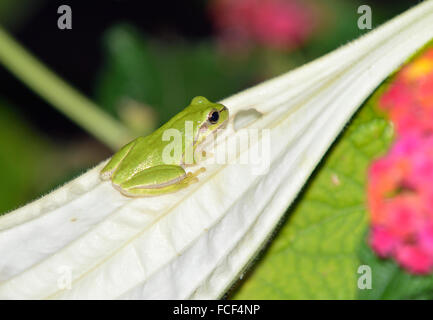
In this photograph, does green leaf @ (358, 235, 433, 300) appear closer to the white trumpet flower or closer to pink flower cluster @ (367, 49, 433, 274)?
pink flower cluster @ (367, 49, 433, 274)

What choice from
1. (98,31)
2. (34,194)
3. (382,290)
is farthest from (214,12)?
(382,290)

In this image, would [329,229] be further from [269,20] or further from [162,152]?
[269,20]

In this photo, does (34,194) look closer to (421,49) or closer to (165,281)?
(165,281)

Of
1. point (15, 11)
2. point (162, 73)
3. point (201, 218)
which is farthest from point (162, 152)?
point (15, 11)

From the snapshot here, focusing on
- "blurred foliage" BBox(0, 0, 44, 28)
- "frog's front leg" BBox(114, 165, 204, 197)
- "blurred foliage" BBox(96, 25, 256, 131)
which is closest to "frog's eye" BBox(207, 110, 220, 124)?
"frog's front leg" BBox(114, 165, 204, 197)

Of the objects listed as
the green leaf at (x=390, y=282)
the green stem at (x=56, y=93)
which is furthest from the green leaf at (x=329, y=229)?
the green stem at (x=56, y=93)

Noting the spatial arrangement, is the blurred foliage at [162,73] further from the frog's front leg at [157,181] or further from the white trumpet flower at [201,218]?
the white trumpet flower at [201,218]
